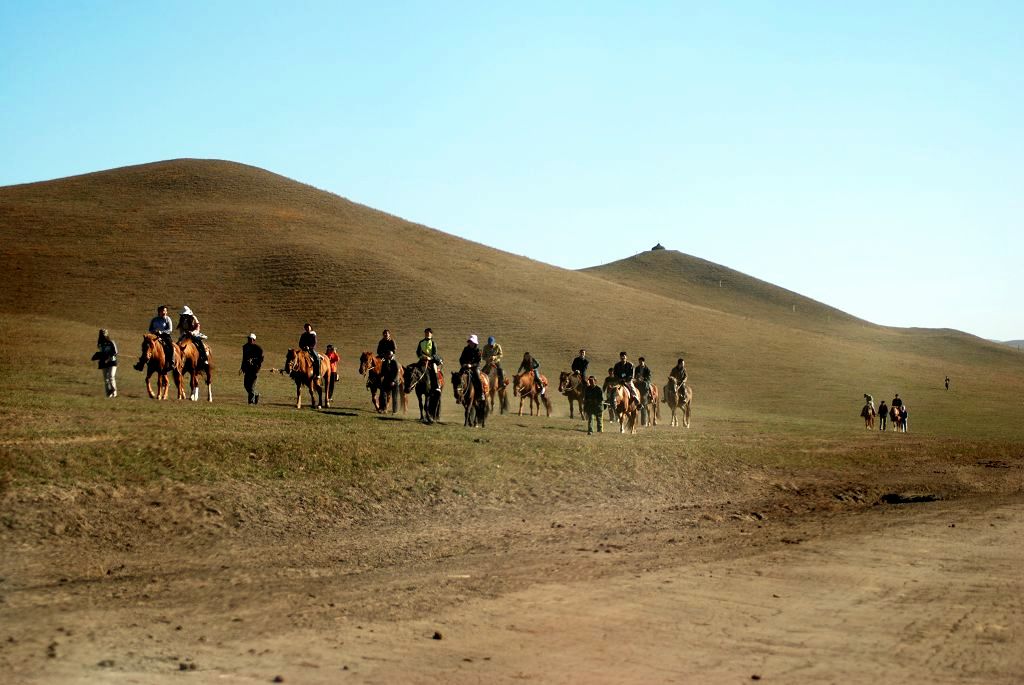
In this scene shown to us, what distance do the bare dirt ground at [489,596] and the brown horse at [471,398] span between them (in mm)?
10340

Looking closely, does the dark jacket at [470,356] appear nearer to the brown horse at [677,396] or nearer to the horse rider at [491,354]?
the horse rider at [491,354]

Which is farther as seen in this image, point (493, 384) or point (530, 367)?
point (530, 367)

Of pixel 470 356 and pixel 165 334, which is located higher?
pixel 165 334

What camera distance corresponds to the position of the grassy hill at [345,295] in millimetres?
64500

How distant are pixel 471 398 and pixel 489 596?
1675cm

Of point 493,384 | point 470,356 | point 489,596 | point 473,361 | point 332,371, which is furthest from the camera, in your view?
point 493,384

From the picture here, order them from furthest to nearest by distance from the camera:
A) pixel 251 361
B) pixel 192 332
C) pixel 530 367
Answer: pixel 530 367 < pixel 251 361 < pixel 192 332

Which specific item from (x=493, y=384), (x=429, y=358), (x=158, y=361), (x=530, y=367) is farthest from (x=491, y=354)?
(x=158, y=361)

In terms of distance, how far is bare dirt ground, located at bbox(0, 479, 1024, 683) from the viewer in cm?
839

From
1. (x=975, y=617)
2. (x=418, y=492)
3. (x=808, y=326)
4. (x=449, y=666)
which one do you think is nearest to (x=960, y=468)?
(x=418, y=492)

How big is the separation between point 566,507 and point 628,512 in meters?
0.95

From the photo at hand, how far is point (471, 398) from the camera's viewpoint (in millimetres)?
27453

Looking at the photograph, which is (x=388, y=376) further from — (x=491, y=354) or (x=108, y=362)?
(x=108, y=362)

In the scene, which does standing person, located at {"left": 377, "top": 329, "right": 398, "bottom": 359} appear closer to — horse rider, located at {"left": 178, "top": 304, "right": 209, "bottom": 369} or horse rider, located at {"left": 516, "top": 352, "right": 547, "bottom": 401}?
horse rider, located at {"left": 178, "top": 304, "right": 209, "bottom": 369}
